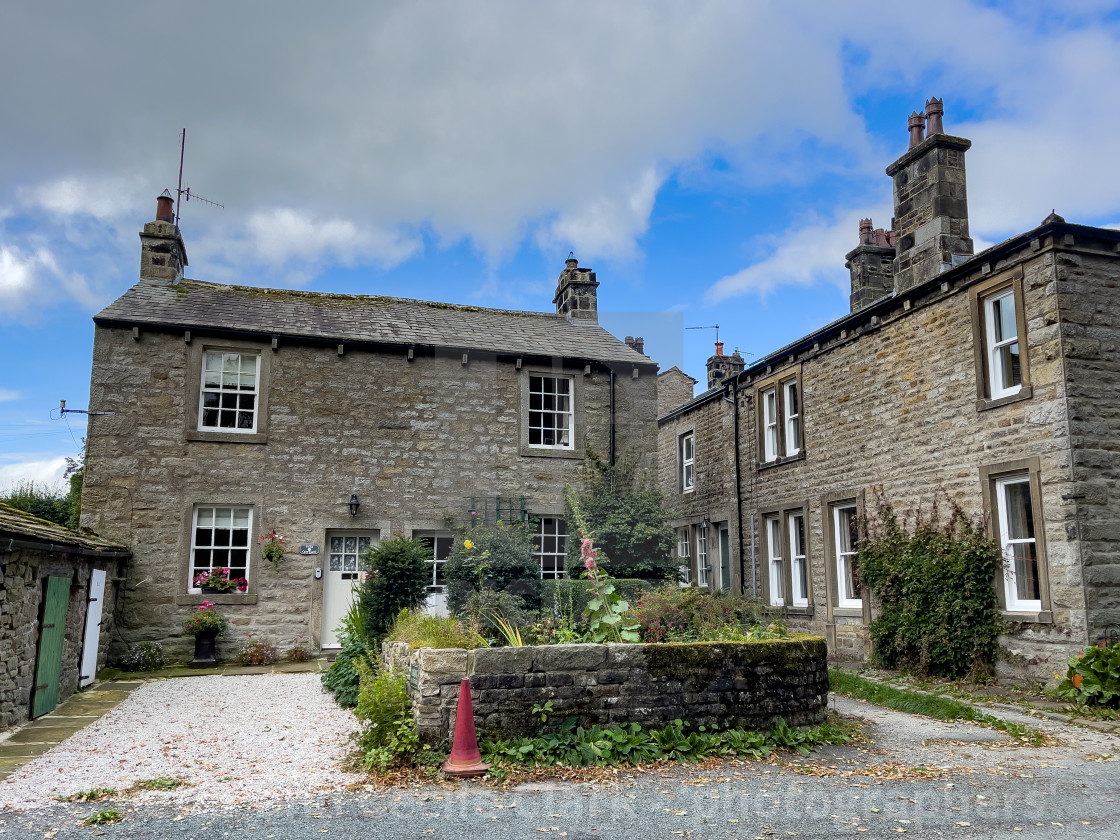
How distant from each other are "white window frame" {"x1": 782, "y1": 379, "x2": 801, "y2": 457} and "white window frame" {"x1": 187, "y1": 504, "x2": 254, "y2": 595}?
9786 millimetres

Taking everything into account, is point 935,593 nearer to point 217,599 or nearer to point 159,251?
point 217,599

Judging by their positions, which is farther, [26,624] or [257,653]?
[257,653]

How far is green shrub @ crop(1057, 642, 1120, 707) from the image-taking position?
8.97 metres

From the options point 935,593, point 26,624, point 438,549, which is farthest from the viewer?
point 438,549

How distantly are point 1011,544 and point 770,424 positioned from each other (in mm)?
6497

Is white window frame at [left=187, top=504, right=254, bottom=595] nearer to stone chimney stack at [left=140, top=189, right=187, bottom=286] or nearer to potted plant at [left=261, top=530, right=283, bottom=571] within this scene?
potted plant at [left=261, top=530, right=283, bottom=571]

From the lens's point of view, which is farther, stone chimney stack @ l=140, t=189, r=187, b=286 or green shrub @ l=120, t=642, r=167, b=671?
stone chimney stack @ l=140, t=189, r=187, b=286

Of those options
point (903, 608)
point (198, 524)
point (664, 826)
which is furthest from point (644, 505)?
point (664, 826)

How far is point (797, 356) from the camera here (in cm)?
1611

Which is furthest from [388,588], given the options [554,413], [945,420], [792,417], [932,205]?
[932,205]

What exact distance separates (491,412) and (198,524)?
5.39 m

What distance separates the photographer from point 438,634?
7.66 m

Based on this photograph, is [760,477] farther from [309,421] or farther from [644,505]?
[309,421]

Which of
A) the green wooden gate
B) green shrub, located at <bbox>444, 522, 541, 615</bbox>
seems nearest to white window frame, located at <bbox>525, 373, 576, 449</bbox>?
green shrub, located at <bbox>444, 522, 541, 615</bbox>
